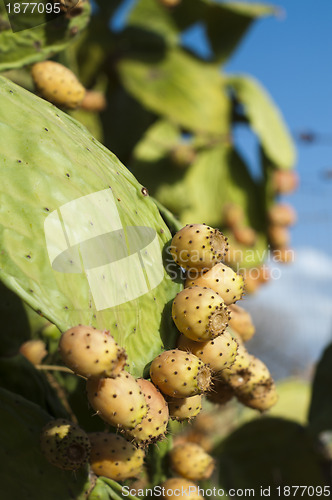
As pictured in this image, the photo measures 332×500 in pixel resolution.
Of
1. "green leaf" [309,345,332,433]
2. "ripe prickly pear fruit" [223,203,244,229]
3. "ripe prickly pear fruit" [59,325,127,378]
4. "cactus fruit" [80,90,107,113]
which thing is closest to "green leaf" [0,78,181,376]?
"ripe prickly pear fruit" [59,325,127,378]

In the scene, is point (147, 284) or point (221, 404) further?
point (221, 404)

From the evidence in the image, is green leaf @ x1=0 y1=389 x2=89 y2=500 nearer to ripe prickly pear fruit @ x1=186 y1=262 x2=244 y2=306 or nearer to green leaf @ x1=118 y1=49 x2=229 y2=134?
ripe prickly pear fruit @ x1=186 y1=262 x2=244 y2=306

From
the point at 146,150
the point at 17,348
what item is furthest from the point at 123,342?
the point at 146,150

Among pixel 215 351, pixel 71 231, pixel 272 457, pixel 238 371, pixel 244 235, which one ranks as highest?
pixel 71 231

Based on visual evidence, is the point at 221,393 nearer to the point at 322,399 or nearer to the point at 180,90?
the point at 322,399

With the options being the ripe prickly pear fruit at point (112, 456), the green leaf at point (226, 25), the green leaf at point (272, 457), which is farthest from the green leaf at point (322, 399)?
the green leaf at point (226, 25)

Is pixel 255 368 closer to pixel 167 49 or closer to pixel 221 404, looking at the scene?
pixel 221 404

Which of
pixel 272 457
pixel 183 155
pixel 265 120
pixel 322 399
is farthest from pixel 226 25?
pixel 272 457
